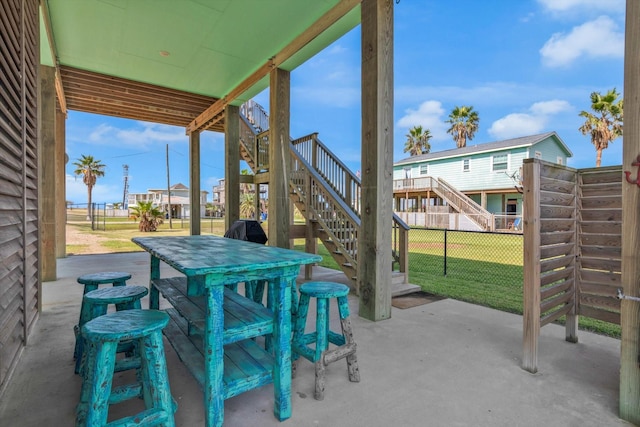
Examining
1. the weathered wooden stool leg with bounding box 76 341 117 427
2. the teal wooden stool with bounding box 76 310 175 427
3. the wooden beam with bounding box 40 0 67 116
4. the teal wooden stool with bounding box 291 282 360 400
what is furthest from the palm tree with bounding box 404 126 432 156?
the weathered wooden stool leg with bounding box 76 341 117 427

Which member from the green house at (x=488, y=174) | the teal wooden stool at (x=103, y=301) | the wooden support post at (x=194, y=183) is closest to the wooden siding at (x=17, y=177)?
the teal wooden stool at (x=103, y=301)

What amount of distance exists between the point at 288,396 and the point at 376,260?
1.86 metres

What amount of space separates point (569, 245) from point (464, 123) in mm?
27772

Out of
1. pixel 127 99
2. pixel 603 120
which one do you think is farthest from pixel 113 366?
pixel 603 120

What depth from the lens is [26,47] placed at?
280cm

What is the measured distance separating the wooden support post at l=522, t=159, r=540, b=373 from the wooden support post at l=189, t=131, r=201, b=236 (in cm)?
790

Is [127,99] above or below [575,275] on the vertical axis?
above

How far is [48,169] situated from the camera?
4871 millimetres

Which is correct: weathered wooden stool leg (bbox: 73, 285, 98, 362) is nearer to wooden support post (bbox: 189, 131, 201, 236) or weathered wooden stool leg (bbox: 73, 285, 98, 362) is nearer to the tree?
wooden support post (bbox: 189, 131, 201, 236)

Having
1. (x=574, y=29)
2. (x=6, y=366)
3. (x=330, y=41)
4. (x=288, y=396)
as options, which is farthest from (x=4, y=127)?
(x=574, y=29)

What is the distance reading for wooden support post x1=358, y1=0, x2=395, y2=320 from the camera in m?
3.27

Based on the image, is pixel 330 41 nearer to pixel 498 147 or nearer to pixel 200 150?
pixel 200 150

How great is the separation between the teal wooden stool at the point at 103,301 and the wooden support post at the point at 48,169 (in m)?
3.58

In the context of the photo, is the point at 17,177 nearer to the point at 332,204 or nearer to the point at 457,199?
the point at 332,204
